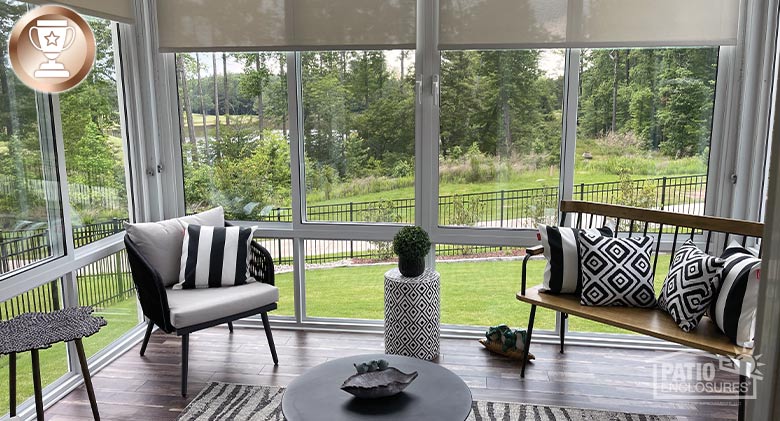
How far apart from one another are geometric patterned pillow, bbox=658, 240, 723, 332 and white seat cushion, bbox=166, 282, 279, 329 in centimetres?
221

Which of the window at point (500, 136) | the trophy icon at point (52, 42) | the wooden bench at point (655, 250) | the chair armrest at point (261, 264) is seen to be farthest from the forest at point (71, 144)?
the wooden bench at point (655, 250)

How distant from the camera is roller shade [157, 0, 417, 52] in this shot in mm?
3539

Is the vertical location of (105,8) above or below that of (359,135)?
above

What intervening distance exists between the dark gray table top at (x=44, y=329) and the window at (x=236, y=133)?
4.77ft

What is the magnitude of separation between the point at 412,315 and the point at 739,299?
5.56 ft

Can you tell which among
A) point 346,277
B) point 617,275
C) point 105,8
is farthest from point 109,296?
point 617,275

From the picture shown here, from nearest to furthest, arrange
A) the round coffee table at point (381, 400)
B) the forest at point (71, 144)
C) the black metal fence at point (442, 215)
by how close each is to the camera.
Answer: the round coffee table at point (381, 400) → the forest at point (71, 144) → the black metal fence at point (442, 215)

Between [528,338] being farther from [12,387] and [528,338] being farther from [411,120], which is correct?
[12,387]

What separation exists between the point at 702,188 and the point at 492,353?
5.50ft

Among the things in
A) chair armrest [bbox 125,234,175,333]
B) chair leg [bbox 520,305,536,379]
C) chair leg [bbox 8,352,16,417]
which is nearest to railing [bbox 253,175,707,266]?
chair leg [bbox 520,305,536,379]

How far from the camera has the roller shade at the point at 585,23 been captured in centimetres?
326

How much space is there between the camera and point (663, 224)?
3.31 metres

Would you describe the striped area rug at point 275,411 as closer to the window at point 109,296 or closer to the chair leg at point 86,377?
the chair leg at point 86,377

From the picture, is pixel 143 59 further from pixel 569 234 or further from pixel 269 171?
pixel 569 234
